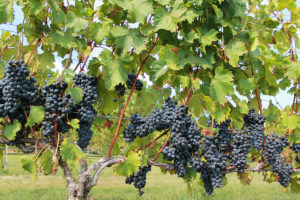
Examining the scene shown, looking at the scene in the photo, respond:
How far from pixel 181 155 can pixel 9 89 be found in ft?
5.39

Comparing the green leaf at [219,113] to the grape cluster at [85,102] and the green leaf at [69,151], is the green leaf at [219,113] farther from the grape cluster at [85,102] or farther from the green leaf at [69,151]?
the green leaf at [69,151]

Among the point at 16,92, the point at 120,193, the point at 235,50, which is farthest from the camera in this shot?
the point at 120,193

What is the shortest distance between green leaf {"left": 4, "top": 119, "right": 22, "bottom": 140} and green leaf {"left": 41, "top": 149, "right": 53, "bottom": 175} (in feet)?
0.88

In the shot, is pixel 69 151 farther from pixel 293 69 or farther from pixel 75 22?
pixel 293 69

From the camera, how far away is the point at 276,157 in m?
3.58

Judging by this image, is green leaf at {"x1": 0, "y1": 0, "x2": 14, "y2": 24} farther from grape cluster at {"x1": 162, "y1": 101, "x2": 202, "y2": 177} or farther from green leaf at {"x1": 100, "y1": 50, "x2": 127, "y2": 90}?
grape cluster at {"x1": 162, "y1": 101, "x2": 202, "y2": 177}

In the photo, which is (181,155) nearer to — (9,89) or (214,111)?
(214,111)

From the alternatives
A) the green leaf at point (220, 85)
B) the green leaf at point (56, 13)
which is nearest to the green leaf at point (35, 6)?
the green leaf at point (56, 13)

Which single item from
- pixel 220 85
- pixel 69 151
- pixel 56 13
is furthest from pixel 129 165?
pixel 56 13

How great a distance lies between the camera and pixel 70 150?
7.34 ft

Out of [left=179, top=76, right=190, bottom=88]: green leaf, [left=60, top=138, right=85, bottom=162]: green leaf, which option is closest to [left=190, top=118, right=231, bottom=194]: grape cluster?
[left=179, top=76, right=190, bottom=88]: green leaf

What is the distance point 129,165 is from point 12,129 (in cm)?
97

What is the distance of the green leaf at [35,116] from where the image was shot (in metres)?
2.19

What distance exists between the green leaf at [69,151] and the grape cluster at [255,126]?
210 centimetres
